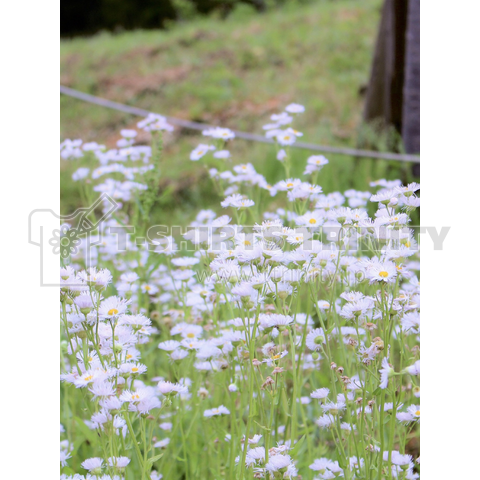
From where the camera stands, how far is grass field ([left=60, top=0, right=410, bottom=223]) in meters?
4.41

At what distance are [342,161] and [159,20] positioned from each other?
784cm

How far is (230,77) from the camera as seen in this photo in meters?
6.12

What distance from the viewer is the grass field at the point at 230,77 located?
14.5 feet

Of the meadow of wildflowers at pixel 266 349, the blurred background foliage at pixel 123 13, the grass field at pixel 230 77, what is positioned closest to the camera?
the meadow of wildflowers at pixel 266 349

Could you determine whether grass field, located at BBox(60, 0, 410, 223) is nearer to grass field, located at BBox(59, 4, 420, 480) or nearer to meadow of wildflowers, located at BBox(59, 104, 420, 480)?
grass field, located at BBox(59, 4, 420, 480)

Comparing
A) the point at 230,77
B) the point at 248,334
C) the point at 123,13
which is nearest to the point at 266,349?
the point at 248,334

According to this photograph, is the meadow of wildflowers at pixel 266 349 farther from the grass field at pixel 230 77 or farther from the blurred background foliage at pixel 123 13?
the blurred background foliage at pixel 123 13

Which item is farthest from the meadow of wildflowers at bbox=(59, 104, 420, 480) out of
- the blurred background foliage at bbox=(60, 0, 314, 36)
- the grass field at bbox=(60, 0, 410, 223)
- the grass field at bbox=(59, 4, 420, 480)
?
the blurred background foliage at bbox=(60, 0, 314, 36)

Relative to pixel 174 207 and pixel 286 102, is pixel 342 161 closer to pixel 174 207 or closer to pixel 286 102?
pixel 174 207

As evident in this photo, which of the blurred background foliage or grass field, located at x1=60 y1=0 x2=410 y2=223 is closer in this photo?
grass field, located at x1=60 y1=0 x2=410 y2=223

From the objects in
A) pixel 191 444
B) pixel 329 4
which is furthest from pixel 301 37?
pixel 191 444

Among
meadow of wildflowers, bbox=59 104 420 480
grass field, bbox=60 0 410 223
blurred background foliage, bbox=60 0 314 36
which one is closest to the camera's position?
meadow of wildflowers, bbox=59 104 420 480

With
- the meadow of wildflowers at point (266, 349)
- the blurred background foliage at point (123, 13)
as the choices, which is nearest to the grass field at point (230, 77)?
the blurred background foliage at point (123, 13)

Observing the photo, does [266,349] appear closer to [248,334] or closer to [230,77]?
[248,334]
